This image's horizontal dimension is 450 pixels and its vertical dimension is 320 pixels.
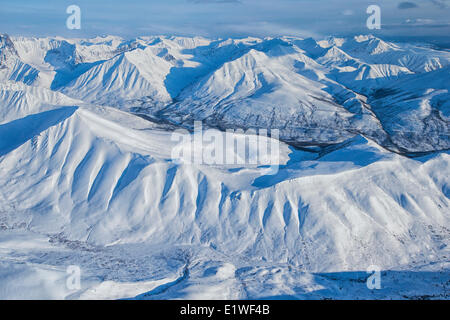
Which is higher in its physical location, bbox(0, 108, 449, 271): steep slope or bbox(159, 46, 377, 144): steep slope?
bbox(159, 46, 377, 144): steep slope

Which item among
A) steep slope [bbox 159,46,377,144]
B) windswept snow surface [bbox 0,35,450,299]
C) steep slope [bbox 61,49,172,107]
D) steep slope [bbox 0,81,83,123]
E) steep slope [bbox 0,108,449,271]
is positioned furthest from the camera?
steep slope [bbox 61,49,172,107]

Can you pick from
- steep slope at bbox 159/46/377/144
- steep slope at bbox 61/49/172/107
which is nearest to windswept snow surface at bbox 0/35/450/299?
steep slope at bbox 159/46/377/144

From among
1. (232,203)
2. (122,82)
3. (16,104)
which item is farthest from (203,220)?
(122,82)

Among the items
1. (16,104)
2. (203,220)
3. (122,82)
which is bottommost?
(203,220)

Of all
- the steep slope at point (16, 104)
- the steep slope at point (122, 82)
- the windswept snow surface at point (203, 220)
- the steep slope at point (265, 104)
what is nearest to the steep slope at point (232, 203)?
the windswept snow surface at point (203, 220)

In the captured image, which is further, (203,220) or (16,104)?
(16,104)

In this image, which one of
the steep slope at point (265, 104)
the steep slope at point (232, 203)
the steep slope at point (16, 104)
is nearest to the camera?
the steep slope at point (232, 203)

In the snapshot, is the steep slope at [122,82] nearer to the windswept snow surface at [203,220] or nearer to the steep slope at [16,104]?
the steep slope at [16,104]

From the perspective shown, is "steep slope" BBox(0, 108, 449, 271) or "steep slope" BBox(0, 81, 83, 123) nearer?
"steep slope" BBox(0, 108, 449, 271)

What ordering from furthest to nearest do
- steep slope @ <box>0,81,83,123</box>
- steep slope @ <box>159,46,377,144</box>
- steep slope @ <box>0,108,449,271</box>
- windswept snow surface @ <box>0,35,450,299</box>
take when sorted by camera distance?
steep slope @ <box>159,46,377,144</box>, steep slope @ <box>0,81,83,123</box>, steep slope @ <box>0,108,449,271</box>, windswept snow surface @ <box>0,35,450,299</box>

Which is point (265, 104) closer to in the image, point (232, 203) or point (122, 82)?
point (122, 82)

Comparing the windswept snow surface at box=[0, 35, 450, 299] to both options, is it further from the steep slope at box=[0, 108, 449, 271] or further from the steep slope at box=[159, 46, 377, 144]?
the steep slope at box=[159, 46, 377, 144]

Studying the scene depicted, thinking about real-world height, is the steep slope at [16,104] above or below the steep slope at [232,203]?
above
